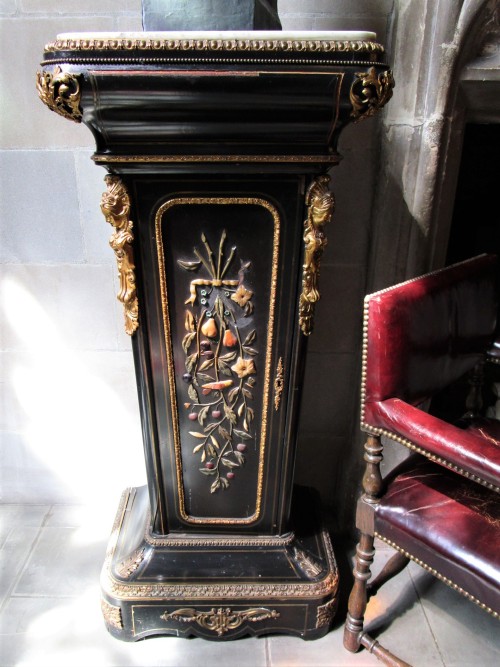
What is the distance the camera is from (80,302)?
1.75 m

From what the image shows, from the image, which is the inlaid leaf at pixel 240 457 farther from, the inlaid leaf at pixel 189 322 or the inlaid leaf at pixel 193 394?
the inlaid leaf at pixel 189 322

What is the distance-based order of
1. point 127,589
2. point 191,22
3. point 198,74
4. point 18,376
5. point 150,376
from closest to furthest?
point 198,74 → point 191,22 → point 150,376 → point 127,589 → point 18,376

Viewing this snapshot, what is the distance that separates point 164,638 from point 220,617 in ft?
0.60

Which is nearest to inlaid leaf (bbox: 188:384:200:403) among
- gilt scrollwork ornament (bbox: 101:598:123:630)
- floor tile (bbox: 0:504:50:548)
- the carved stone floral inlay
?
the carved stone floral inlay

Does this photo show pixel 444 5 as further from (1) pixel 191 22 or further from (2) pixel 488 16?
(1) pixel 191 22

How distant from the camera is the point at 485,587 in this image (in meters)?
1.12

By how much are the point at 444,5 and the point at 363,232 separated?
601 mm

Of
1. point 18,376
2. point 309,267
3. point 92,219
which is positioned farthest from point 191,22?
point 18,376

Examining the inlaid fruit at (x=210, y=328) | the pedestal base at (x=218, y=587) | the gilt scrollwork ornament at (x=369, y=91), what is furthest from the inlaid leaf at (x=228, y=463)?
the gilt scrollwork ornament at (x=369, y=91)

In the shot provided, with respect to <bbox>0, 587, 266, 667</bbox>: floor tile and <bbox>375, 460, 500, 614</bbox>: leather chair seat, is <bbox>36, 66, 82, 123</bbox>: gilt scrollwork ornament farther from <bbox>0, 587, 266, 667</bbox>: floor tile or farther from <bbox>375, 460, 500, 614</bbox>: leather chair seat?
<bbox>0, 587, 266, 667</bbox>: floor tile

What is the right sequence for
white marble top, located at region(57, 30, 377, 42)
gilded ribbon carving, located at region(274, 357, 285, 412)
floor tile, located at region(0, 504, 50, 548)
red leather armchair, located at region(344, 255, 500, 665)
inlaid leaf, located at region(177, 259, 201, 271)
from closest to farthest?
1. white marble top, located at region(57, 30, 377, 42)
2. red leather armchair, located at region(344, 255, 500, 665)
3. inlaid leaf, located at region(177, 259, 201, 271)
4. gilded ribbon carving, located at region(274, 357, 285, 412)
5. floor tile, located at region(0, 504, 50, 548)

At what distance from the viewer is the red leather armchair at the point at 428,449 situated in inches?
44.2

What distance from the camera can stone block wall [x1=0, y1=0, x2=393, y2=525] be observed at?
1490 millimetres

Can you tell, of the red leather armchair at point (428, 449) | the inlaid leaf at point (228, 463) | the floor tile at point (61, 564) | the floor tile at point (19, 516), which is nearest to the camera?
the red leather armchair at point (428, 449)
